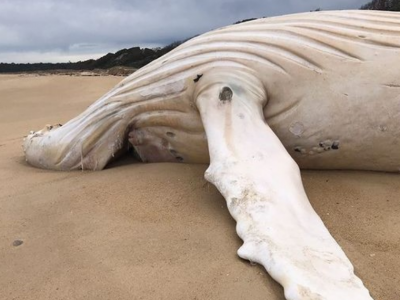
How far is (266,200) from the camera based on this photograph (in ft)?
7.69

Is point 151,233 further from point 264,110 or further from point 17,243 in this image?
point 264,110

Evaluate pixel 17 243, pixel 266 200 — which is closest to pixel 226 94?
pixel 266 200

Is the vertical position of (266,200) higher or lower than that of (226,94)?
lower

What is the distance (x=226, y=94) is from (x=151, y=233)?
1004 millimetres

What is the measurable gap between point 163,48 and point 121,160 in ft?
34.8

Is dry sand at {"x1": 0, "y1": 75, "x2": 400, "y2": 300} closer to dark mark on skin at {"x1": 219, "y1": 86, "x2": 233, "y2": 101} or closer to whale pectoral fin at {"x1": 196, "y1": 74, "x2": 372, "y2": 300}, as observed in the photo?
whale pectoral fin at {"x1": 196, "y1": 74, "x2": 372, "y2": 300}

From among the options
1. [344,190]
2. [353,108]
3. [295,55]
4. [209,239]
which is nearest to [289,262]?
[209,239]

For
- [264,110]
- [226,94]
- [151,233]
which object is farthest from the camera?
[264,110]

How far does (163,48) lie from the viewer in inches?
556

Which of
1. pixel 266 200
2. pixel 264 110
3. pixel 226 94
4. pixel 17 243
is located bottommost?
pixel 17 243

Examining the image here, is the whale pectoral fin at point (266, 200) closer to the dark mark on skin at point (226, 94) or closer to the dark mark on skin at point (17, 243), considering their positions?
the dark mark on skin at point (226, 94)

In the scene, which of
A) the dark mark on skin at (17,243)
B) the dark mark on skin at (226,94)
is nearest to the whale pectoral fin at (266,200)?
the dark mark on skin at (226,94)

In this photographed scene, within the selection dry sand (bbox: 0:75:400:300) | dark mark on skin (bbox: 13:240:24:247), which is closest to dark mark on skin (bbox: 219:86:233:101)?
dry sand (bbox: 0:75:400:300)

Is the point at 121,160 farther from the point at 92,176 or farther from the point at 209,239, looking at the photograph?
the point at 209,239
